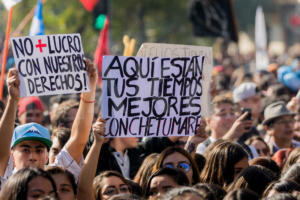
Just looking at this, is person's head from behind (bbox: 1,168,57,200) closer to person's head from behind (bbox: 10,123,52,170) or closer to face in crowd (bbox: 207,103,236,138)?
person's head from behind (bbox: 10,123,52,170)

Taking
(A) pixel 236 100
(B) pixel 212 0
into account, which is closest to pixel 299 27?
(B) pixel 212 0

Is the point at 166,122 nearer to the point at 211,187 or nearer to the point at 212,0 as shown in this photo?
the point at 211,187

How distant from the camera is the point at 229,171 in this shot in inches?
264

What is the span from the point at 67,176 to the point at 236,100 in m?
5.58

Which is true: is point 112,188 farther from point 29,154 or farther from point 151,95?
point 151,95

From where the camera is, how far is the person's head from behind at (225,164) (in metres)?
6.68

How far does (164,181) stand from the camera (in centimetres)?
590

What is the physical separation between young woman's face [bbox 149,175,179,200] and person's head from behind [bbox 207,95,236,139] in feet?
8.69

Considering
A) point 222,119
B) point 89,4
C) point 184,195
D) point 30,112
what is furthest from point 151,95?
point 89,4

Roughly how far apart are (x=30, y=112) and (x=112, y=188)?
10.5 feet

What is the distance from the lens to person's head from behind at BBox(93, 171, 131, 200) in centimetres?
596

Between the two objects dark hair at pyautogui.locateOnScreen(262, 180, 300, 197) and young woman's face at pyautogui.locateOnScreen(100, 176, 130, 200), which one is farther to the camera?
young woman's face at pyautogui.locateOnScreen(100, 176, 130, 200)

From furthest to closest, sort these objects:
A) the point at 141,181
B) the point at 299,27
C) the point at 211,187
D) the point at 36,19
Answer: the point at 299,27 → the point at 36,19 → the point at 141,181 → the point at 211,187

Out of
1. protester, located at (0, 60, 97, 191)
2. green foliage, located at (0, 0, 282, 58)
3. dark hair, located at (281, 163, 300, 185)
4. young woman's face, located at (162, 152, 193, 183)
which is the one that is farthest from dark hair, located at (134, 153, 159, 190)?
green foliage, located at (0, 0, 282, 58)
